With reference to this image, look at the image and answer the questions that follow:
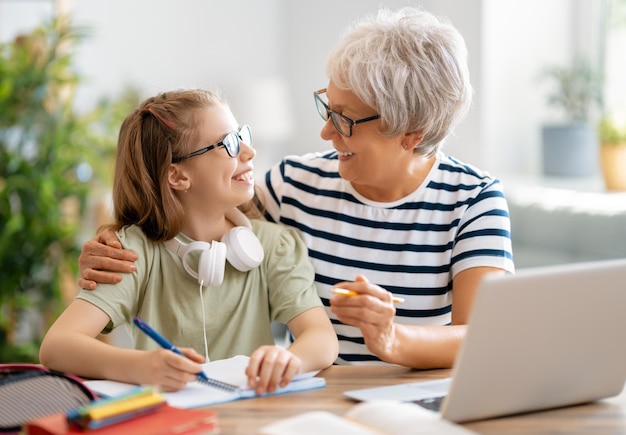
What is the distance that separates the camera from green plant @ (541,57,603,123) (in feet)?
12.4

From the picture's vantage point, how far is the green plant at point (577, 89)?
3787 millimetres

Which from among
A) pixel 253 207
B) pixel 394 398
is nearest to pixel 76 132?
pixel 253 207

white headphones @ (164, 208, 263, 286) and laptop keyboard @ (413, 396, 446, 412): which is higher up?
white headphones @ (164, 208, 263, 286)

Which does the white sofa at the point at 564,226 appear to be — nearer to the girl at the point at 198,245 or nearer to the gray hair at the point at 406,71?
the gray hair at the point at 406,71

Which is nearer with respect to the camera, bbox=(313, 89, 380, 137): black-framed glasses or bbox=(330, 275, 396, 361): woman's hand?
bbox=(330, 275, 396, 361): woman's hand

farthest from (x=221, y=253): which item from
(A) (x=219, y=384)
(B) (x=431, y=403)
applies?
(B) (x=431, y=403)

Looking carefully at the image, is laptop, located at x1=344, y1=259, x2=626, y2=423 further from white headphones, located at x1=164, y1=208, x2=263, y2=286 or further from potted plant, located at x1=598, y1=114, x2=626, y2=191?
potted plant, located at x1=598, y1=114, x2=626, y2=191

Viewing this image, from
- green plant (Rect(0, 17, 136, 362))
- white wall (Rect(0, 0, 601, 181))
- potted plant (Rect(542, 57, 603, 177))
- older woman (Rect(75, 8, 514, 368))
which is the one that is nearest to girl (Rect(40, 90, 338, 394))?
older woman (Rect(75, 8, 514, 368))

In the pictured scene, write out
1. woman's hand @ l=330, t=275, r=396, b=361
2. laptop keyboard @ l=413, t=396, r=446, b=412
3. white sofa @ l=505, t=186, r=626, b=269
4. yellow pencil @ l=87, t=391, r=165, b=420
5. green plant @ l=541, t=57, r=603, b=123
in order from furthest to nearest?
green plant @ l=541, t=57, r=603, b=123
white sofa @ l=505, t=186, r=626, b=269
woman's hand @ l=330, t=275, r=396, b=361
laptop keyboard @ l=413, t=396, r=446, b=412
yellow pencil @ l=87, t=391, r=165, b=420

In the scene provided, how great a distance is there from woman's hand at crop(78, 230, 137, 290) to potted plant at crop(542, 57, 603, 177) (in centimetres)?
268

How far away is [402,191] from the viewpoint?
1915 mm

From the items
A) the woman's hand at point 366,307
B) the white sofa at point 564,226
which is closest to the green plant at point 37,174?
the white sofa at point 564,226

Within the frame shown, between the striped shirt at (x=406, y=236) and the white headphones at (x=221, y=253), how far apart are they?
0.26m

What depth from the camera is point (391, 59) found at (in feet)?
5.84
